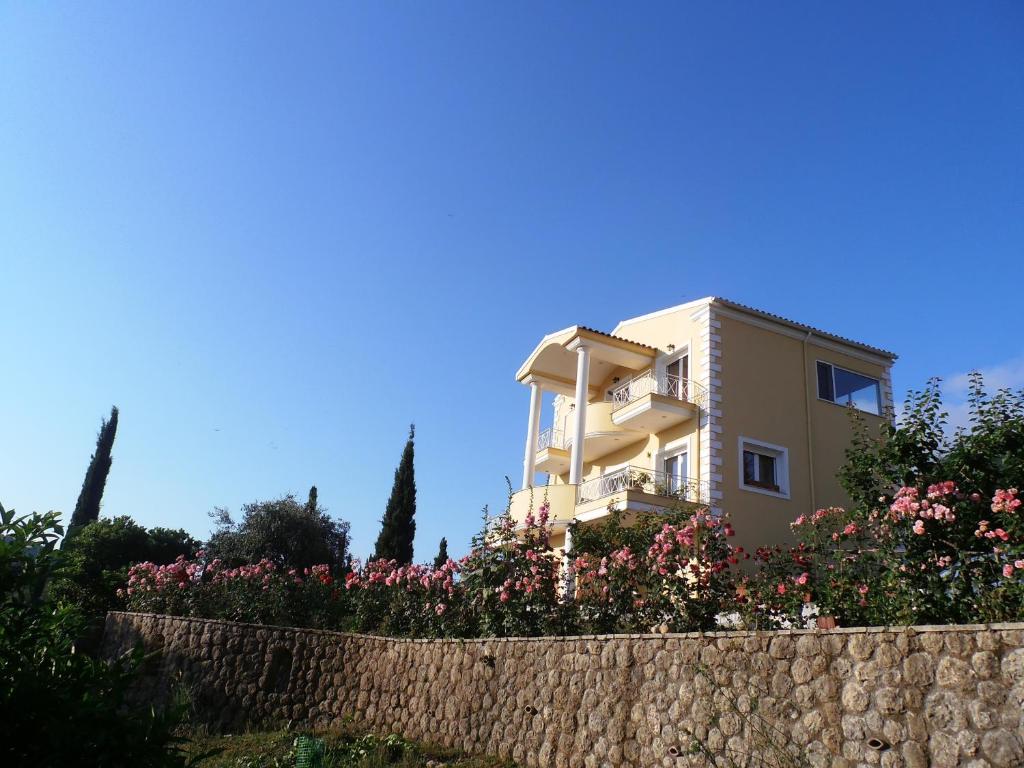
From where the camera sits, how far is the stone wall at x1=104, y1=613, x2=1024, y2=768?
207 inches

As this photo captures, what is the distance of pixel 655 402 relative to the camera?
18.5 metres

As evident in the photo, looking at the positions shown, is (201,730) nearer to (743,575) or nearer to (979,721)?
(743,575)

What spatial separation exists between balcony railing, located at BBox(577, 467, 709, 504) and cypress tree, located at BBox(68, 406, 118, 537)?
2817 centimetres

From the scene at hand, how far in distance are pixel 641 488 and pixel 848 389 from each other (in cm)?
660

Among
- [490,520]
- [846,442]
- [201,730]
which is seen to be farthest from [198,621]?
[846,442]

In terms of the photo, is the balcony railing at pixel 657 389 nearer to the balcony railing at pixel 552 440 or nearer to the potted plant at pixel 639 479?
the potted plant at pixel 639 479

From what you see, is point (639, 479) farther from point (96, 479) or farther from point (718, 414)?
point (96, 479)

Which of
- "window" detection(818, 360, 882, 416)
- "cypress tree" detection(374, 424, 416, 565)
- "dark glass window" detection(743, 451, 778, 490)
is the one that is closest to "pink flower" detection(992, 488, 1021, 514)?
"dark glass window" detection(743, 451, 778, 490)

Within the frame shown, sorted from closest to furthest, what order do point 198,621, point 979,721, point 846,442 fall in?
point 979,721
point 198,621
point 846,442

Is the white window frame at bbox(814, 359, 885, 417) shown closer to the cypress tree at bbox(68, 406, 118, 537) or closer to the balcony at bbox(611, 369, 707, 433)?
the balcony at bbox(611, 369, 707, 433)

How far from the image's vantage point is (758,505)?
1803 cm

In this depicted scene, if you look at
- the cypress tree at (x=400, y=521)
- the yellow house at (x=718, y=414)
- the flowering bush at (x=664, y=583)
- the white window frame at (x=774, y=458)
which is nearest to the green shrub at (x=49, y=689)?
the flowering bush at (x=664, y=583)

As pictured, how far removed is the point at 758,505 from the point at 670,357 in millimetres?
4363

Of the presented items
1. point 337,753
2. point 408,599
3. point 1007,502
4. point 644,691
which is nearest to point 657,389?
point 408,599
